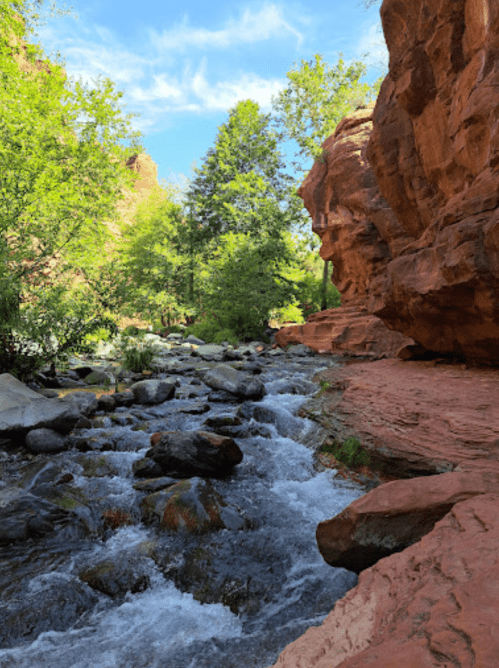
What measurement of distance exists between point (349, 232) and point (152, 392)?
14450mm

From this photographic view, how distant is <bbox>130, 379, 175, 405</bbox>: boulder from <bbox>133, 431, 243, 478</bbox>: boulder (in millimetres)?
3228

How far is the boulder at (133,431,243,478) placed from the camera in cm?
484

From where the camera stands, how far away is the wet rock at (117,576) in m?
3.08

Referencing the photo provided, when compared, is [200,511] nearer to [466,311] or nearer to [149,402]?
[149,402]

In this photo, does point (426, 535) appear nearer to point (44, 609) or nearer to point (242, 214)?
point (44, 609)

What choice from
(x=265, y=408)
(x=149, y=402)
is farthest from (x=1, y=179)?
(x=265, y=408)

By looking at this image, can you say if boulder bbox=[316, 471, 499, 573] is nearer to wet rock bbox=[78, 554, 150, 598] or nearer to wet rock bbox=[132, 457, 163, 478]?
wet rock bbox=[78, 554, 150, 598]

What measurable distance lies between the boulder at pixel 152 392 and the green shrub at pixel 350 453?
4.34 meters

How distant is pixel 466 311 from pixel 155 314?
77.6 ft

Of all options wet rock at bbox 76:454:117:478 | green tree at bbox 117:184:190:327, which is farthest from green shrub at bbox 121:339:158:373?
green tree at bbox 117:184:190:327

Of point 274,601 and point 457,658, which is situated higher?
point 457,658

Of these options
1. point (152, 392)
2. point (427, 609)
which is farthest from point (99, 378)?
point (427, 609)

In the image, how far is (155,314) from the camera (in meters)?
27.5

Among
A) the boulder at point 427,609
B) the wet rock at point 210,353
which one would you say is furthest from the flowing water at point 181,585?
the wet rock at point 210,353
